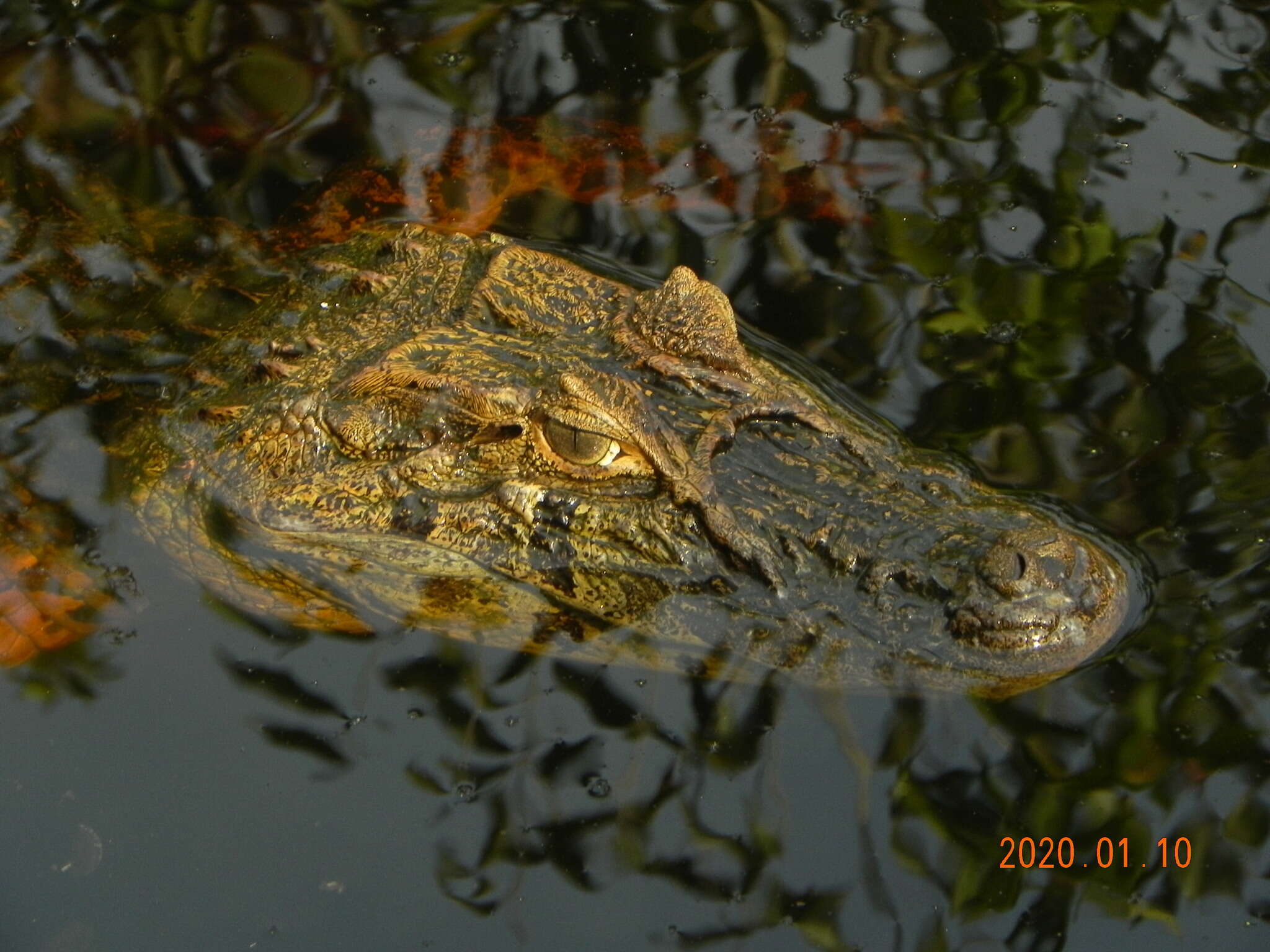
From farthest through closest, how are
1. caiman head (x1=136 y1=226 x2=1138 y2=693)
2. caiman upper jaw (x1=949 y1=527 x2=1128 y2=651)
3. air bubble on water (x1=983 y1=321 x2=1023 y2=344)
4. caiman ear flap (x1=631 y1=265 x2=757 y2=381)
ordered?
air bubble on water (x1=983 y1=321 x2=1023 y2=344), caiman ear flap (x1=631 y1=265 x2=757 y2=381), caiman head (x1=136 y1=226 x2=1138 y2=693), caiman upper jaw (x1=949 y1=527 x2=1128 y2=651)

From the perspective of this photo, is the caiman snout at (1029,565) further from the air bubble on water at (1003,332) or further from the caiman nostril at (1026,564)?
the air bubble on water at (1003,332)

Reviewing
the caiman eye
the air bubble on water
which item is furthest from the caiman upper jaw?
the air bubble on water

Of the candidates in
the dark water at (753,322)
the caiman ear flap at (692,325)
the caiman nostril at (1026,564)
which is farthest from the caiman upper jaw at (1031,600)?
the caiman ear flap at (692,325)

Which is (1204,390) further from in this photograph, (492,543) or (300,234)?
(300,234)

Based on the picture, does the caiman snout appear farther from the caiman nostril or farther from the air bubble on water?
the air bubble on water

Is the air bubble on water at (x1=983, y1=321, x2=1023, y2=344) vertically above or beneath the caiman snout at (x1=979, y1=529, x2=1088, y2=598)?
beneath

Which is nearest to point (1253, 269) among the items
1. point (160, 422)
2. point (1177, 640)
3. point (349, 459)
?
point (1177, 640)

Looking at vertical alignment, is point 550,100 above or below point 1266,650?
above
